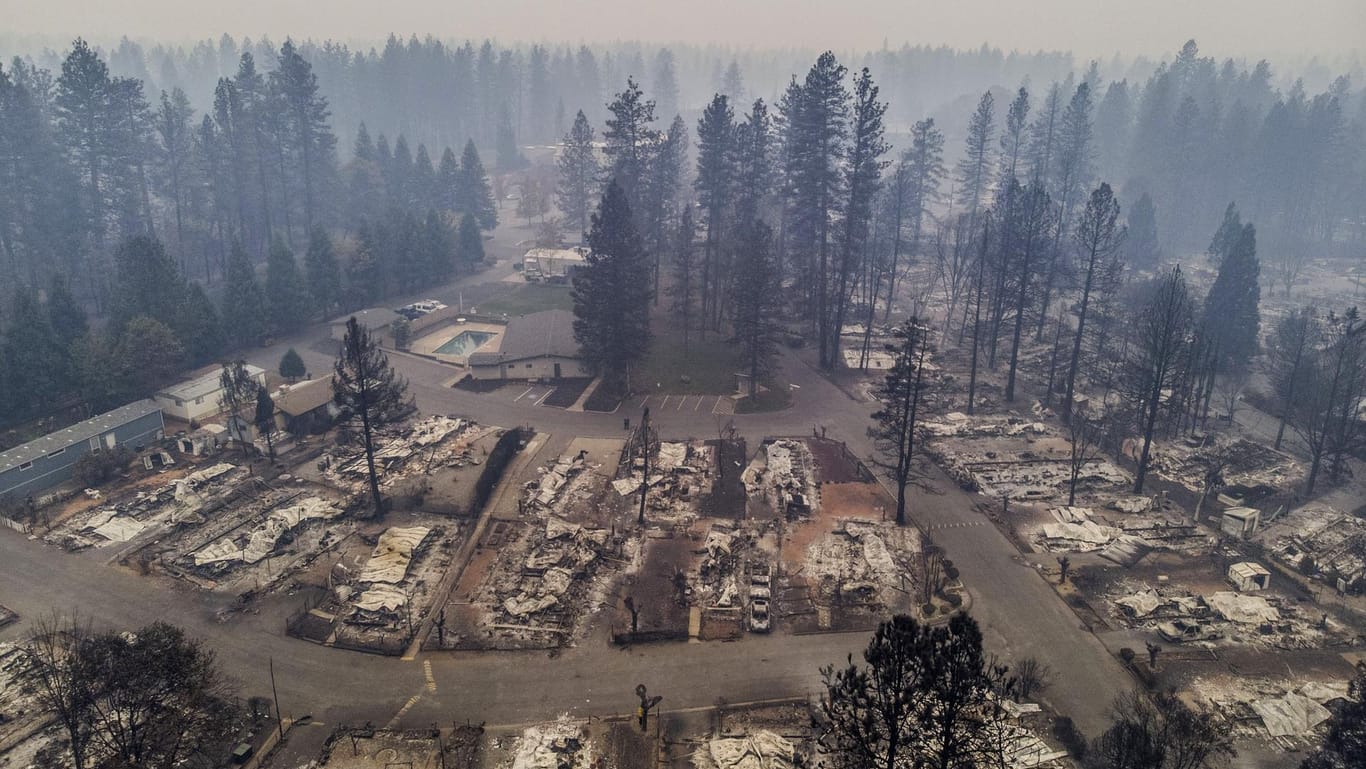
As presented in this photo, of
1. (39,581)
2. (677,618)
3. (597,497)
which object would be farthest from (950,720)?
(39,581)

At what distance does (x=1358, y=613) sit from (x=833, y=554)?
22.5m

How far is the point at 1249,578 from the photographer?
116 feet

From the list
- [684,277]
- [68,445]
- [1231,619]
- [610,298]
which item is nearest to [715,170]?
[684,277]

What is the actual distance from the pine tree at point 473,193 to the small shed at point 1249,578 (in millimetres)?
95146

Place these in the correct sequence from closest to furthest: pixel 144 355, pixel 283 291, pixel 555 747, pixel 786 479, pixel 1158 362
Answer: pixel 555 747
pixel 786 479
pixel 1158 362
pixel 144 355
pixel 283 291

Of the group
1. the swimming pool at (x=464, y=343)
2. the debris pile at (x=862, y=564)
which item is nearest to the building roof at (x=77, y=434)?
the swimming pool at (x=464, y=343)

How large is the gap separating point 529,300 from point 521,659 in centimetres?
5811

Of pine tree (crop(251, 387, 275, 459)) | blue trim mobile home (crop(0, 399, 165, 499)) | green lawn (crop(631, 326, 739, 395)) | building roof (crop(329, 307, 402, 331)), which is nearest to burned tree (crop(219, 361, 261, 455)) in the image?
pine tree (crop(251, 387, 275, 459))

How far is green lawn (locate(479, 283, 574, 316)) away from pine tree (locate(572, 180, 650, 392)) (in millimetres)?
20644

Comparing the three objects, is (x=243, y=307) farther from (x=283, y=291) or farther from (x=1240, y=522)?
(x=1240, y=522)

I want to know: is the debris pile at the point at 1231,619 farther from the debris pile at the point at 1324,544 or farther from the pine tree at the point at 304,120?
the pine tree at the point at 304,120

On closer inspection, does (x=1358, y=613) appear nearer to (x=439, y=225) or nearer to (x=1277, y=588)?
(x=1277, y=588)

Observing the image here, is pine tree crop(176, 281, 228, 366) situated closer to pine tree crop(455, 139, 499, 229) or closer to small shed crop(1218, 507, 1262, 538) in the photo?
pine tree crop(455, 139, 499, 229)

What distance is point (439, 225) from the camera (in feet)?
290
